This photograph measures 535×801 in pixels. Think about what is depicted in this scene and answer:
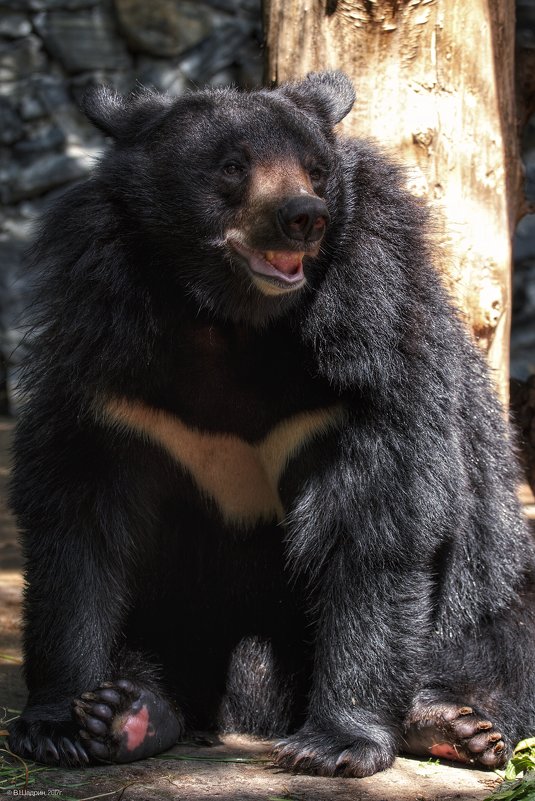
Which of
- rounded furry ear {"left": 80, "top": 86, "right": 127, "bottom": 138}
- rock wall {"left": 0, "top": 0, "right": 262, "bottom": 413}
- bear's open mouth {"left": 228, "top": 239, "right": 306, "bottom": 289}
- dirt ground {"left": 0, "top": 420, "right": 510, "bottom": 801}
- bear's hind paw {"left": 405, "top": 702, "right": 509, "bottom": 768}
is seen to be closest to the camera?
dirt ground {"left": 0, "top": 420, "right": 510, "bottom": 801}

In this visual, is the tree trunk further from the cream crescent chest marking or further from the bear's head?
the cream crescent chest marking

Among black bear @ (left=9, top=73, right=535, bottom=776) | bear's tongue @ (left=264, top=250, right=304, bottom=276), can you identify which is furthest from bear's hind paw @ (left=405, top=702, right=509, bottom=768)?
bear's tongue @ (left=264, top=250, right=304, bottom=276)

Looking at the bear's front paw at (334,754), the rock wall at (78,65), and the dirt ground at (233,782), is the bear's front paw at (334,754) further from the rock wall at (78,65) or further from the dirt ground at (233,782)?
the rock wall at (78,65)

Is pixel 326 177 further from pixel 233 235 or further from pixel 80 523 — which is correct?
pixel 80 523

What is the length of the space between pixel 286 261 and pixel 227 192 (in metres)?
0.31

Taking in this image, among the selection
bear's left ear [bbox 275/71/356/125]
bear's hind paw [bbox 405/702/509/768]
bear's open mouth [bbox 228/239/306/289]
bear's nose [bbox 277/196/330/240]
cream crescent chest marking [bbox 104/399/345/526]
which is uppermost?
bear's left ear [bbox 275/71/356/125]

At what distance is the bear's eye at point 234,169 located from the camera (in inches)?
149

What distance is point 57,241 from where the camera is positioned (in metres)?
4.02

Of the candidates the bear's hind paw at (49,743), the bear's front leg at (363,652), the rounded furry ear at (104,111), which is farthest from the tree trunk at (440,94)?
the bear's hind paw at (49,743)

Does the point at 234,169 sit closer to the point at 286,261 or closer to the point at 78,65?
the point at 286,261

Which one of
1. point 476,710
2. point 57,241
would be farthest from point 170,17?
point 476,710

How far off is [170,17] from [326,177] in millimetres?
9131

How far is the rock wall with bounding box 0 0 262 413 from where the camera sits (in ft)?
40.3

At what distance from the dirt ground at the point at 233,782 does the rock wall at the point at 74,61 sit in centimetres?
912
